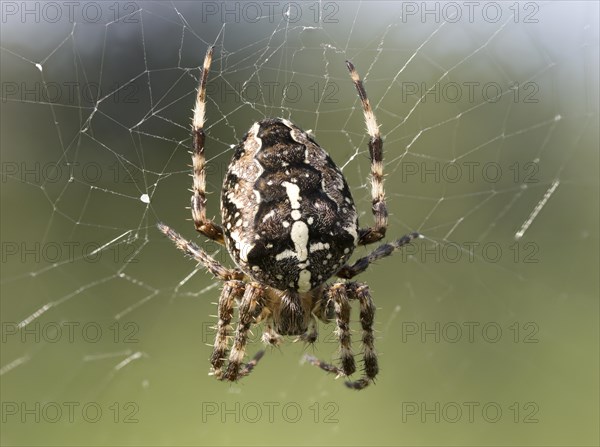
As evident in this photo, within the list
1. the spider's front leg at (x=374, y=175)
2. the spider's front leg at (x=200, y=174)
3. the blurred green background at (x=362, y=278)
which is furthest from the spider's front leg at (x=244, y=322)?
the blurred green background at (x=362, y=278)

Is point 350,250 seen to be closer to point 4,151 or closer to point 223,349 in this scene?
point 223,349

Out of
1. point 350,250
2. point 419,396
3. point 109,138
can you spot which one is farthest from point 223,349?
point 419,396

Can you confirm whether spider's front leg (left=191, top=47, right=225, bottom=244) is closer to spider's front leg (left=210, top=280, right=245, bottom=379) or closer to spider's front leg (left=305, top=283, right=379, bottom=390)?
spider's front leg (left=210, top=280, right=245, bottom=379)

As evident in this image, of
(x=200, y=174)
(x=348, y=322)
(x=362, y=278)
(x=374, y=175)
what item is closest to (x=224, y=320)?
(x=348, y=322)

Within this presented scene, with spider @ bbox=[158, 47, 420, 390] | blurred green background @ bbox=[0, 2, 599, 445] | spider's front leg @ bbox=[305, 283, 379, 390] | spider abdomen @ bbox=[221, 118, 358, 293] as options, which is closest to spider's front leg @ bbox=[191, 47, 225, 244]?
spider @ bbox=[158, 47, 420, 390]

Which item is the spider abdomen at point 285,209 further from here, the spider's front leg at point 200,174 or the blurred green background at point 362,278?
the blurred green background at point 362,278

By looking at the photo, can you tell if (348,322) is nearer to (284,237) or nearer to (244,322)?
(244,322)
